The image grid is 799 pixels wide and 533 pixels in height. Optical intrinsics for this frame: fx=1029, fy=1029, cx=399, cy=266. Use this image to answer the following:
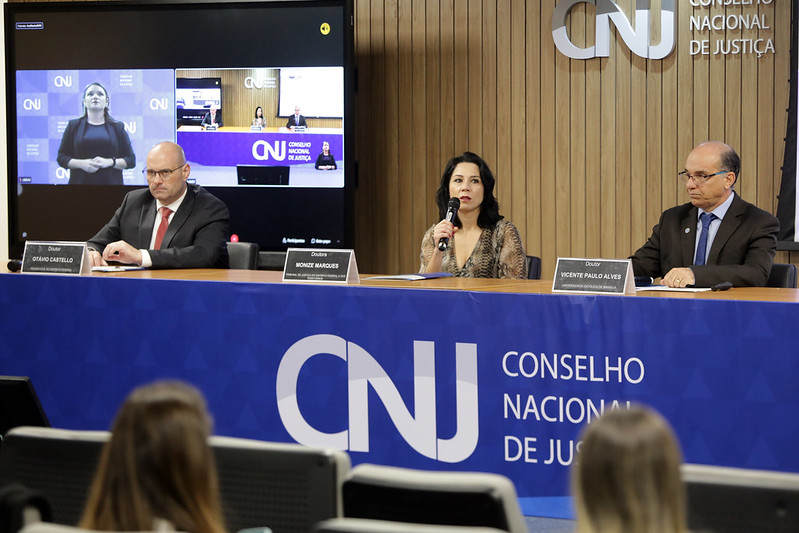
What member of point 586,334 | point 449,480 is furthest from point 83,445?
point 586,334

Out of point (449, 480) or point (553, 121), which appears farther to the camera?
point (553, 121)

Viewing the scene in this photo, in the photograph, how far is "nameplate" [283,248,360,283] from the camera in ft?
12.5

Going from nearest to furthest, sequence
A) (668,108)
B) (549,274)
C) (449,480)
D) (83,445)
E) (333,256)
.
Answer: (449,480) < (83,445) < (333,256) < (668,108) < (549,274)

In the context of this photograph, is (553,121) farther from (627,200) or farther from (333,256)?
(333,256)

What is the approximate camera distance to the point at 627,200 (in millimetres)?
5969

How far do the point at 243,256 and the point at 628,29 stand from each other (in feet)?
8.45

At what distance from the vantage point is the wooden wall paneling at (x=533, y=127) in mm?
6051

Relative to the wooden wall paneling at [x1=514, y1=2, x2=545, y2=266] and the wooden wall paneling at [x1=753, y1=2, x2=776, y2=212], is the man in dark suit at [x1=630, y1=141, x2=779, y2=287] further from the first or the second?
the wooden wall paneling at [x1=514, y1=2, x2=545, y2=266]

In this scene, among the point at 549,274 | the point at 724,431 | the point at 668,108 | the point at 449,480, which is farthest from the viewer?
the point at 549,274

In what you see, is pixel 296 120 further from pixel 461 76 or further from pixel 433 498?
pixel 433 498

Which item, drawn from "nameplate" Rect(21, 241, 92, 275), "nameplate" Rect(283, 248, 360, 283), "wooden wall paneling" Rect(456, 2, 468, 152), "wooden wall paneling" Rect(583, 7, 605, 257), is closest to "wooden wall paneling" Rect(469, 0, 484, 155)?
"wooden wall paneling" Rect(456, 2, 468, 152)

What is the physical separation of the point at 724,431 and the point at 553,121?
3223mm

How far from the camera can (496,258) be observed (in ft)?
15.1

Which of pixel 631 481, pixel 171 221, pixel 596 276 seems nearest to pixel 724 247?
pixel 596 276
